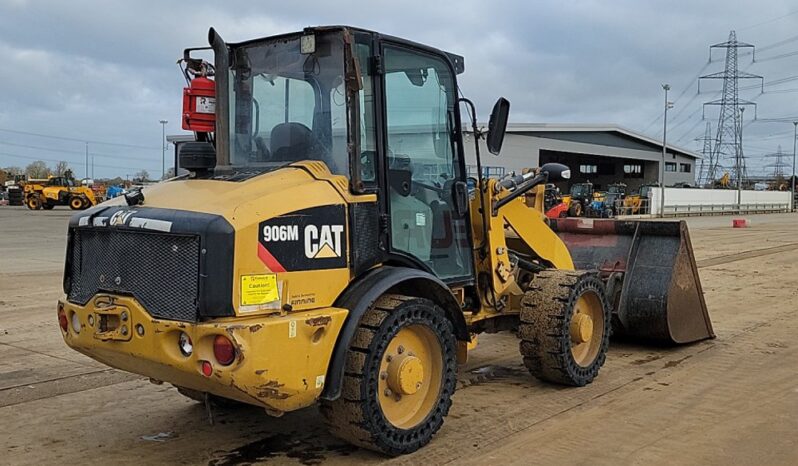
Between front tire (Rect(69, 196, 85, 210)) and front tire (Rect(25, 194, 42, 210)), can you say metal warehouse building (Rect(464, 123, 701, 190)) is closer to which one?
front tire (Rect(69, 196, 85, 210))

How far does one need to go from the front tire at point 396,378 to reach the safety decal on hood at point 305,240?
42cm

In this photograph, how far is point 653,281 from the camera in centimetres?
746

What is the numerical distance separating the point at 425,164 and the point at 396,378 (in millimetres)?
1457

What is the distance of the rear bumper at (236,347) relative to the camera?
12.2ft

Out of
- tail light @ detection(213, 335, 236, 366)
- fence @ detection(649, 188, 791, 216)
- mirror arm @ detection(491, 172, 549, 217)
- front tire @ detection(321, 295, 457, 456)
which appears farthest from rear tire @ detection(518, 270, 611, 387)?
fence @ detection(649, 188, 791, 216)

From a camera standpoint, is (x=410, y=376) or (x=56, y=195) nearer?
(x=410, y=376)

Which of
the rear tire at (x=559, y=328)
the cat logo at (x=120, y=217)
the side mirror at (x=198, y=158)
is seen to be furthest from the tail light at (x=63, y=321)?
the rear tire at (x=559, y=328)

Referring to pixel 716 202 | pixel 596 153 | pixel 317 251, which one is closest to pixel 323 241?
pixel 317 251

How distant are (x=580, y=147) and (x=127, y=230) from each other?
55.9 meters

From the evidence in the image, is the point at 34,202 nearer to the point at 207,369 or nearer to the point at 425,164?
the point at 425,164

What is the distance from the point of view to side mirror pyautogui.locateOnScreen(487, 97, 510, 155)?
203 inches

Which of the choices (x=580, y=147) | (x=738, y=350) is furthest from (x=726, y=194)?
(x=738, y=350)

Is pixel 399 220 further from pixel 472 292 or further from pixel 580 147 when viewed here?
pixel 580 147

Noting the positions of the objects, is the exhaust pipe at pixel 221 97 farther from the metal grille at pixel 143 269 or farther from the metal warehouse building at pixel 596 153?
the metal warehouse building at pixel 596 153
